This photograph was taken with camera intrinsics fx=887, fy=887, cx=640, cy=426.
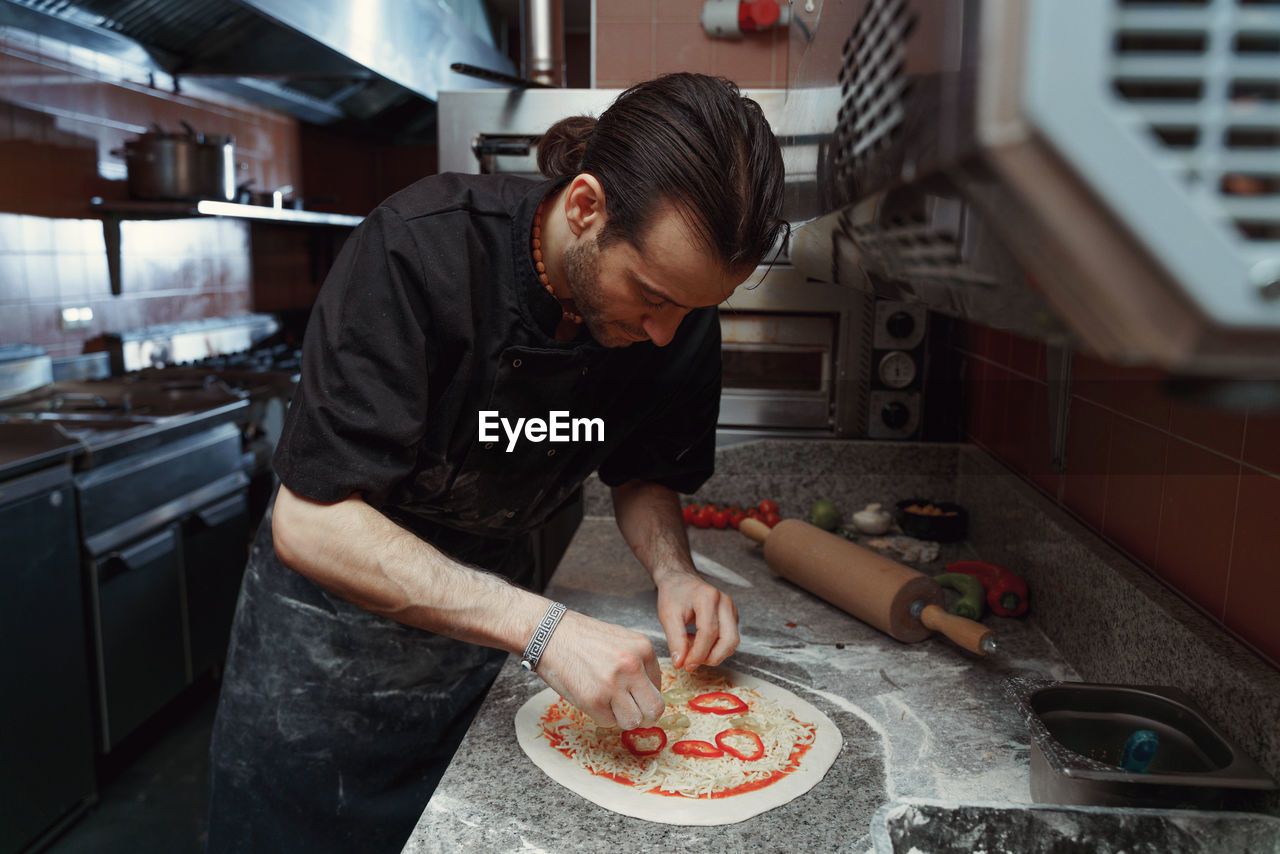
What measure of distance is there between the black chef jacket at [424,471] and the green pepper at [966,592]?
1.55 ft

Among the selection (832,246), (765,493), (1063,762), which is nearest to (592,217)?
(832,246)

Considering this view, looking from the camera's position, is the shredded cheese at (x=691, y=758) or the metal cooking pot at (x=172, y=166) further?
the metal cooking pot at (x=172, y=166)

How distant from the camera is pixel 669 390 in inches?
57.0

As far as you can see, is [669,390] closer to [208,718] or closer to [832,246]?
[832,246]

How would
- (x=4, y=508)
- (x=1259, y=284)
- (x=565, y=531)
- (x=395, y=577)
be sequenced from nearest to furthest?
(x=1259, y=284), (x=395, y=577), (x=4, y=508), (x=565, y=531)

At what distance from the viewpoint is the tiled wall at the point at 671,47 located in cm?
221

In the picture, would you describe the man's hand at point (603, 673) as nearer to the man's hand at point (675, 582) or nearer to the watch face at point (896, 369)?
the man's hand at point (675, 582)

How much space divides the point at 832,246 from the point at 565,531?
198 cm

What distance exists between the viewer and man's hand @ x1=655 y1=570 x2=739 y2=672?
1.24 m

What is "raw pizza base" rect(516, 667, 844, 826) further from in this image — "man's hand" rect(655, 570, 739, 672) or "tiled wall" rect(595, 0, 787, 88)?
"tiled wall" rect(595, 0, 787, 88)

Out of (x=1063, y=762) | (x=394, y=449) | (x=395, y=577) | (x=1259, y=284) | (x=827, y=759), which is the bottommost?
(x=827, y=759)

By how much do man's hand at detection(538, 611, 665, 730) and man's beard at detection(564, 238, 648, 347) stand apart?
0.37 meters

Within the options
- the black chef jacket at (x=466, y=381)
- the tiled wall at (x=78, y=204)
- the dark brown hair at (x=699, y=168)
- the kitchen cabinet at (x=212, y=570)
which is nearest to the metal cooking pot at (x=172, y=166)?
the tiled wall at (x=78, y=204)

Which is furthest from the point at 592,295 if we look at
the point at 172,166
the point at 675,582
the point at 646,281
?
the point at 172,166
